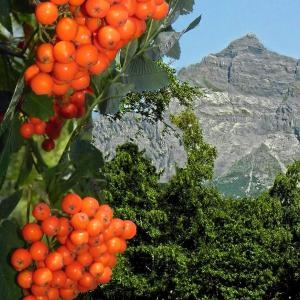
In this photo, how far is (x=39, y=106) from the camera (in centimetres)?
173

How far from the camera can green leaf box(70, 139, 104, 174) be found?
192 cm

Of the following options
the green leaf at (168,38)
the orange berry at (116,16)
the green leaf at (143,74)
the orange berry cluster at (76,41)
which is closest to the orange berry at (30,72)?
the orange berry cluster at (76,41)

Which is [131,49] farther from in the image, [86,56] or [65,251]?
[65,251]

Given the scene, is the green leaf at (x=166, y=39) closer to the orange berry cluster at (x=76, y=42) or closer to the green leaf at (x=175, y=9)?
the green leaf at (x=175, y=9)

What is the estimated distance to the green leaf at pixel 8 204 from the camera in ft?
5.76

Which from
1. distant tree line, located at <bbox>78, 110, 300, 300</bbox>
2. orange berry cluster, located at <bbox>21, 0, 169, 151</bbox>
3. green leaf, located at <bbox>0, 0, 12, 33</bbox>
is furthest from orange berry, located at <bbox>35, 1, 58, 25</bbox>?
distant tree line, located at <bbox>78, 110, 300, 300</bbox>

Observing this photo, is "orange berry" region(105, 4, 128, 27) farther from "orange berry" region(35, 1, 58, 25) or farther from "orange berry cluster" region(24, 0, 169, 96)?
"orange berry" region(35, 1, 58, 25)

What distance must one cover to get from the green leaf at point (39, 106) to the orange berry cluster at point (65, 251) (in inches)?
10.8

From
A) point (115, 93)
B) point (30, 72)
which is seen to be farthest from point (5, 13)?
point (115, 93)

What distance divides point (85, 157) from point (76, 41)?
1.38 feet

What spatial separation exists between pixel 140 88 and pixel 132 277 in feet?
101

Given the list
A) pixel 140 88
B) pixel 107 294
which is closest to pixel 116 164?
pixel 107 294

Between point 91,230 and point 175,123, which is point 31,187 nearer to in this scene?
point 91,230

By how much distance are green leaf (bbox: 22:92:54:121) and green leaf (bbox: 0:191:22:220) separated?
0.22 m
